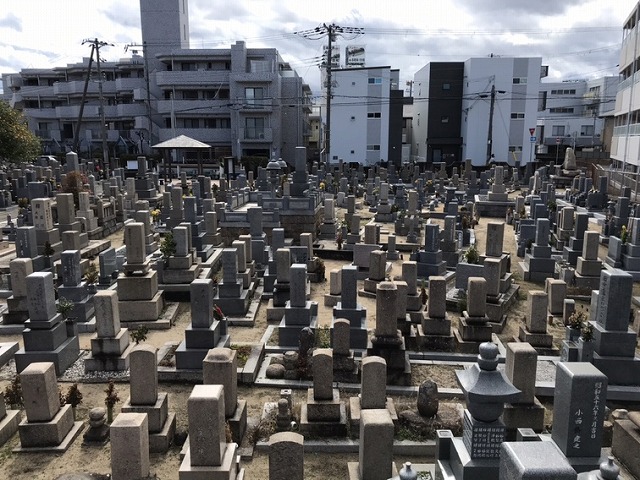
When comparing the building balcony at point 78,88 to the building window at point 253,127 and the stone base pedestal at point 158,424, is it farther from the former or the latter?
the stone base pedestal at point 158,424

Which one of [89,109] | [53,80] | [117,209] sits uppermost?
[53,80]

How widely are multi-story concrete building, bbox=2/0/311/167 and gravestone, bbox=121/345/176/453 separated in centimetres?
3833

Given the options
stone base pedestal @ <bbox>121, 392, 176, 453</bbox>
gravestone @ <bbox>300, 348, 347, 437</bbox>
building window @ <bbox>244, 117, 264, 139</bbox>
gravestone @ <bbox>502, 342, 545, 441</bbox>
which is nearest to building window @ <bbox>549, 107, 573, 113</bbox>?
building window @ <bbox>244, 117, 264, 139</bbox>

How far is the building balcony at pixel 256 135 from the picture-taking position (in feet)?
151

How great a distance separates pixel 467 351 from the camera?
33.7 ft

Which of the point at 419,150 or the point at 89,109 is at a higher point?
the point at 89,109

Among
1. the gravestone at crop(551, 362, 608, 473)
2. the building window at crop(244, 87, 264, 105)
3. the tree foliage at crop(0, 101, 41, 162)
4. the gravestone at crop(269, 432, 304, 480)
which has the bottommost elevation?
A: the gravestone at crop(269, 432, 304, 480)

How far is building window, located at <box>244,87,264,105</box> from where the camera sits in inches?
1796

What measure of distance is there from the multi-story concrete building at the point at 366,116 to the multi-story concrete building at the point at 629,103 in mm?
19472

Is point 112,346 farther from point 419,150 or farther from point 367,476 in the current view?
point 419,150

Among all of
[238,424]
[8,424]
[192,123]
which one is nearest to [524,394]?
[238,424]

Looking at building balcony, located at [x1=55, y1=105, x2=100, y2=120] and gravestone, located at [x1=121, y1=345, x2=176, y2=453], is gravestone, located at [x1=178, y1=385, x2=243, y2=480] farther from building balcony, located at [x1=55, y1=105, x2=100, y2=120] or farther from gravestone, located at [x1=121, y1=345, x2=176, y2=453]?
building balcony, located at [x1=55, y1=105, x2=100, y2=120]

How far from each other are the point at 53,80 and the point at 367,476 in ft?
199

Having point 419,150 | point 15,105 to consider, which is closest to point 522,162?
point 419,150
